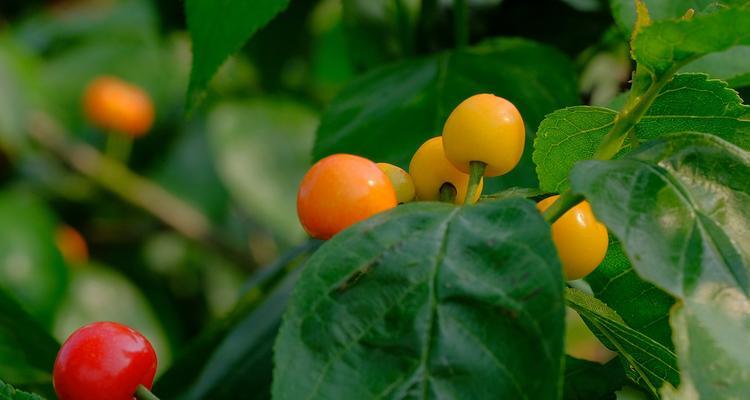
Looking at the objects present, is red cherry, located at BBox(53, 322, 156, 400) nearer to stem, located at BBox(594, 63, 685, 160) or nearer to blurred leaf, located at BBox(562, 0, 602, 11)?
A: stem, located at BBox(594, 63, 685, 160)

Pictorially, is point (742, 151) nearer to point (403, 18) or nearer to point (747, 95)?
point (747, 95)

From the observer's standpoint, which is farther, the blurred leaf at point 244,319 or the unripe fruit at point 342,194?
the blurred leaf at point 244,319

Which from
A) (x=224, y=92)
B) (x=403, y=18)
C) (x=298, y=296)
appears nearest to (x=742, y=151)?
(x=298, y=296)

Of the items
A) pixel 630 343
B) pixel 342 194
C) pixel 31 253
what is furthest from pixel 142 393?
pixel 31 253

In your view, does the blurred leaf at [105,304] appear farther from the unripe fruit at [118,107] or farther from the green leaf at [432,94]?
the green leaf at [432,94]

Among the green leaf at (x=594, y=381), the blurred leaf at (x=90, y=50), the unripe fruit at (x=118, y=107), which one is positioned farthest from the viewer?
the blurred leaf at (x=90, y=50)

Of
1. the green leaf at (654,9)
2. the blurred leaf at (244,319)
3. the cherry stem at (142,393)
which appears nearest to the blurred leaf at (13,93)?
the blurred leaf at (244,319)

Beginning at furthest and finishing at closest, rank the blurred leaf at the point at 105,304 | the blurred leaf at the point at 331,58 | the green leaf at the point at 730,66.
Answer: the blurred leaf at the point at 105,304 → the blurred leaf at the point at 331,58 → the green leaf at the point at 730,66

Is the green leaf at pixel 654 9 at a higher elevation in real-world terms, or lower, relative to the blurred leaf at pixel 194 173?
higher
